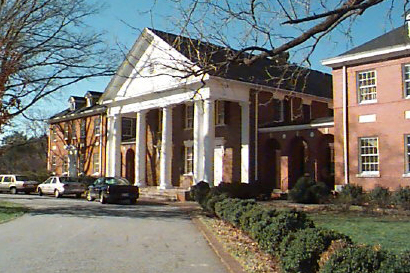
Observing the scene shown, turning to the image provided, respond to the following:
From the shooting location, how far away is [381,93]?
929 inches

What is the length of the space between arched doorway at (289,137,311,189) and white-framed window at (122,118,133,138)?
1790 centimetres

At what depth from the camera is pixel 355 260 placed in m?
5.44

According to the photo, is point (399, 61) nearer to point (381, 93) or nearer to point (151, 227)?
point (381, 93)

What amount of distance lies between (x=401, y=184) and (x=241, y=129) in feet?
34.7

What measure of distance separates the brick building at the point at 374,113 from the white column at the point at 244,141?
6305 millimetres

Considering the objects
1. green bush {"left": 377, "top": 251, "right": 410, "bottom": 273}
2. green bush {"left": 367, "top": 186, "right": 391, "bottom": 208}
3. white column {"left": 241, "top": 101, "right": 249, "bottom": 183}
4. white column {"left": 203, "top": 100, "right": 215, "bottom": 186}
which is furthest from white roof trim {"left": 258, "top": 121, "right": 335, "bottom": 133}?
green bush {"left": 377, "top": 251, "right": 410, "bottom": 273}

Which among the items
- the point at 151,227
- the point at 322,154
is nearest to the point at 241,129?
the point at 322,154

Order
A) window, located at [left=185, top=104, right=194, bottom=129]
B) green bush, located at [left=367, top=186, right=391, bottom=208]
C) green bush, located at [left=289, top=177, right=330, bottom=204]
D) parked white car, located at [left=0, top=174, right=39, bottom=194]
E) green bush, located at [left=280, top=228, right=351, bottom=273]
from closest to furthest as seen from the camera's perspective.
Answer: green bush, located at [left=280, top=228, right=351, bottom=273] < green bush, located at [left=367, top=186, right=391, bottom=208] < green bush, located at [left=289, top=177, right=330, bottom=204] < window, located at [left=185, top=104, right=194, bottom=129] < parked white car, located at [left=0, top=174, right=39, bottom=194]

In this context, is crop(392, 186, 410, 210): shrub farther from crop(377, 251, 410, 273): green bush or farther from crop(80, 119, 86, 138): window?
crop(80, 119, 86, 138): window

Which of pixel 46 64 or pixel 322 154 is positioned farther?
pixel 322 154

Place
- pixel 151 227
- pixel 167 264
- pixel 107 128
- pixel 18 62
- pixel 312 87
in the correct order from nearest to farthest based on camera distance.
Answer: pixel 167 264
pixel 151 227
pixel 18 62
pixel 312 87
pixel 107 128

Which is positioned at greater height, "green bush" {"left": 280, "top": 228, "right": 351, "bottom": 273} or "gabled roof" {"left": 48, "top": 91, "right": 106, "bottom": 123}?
"gabled roof" {"left": 48, "top": 91, "right": 106, "bottom": 123}

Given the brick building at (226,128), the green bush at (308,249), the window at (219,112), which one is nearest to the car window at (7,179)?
the brick building at (226,128)

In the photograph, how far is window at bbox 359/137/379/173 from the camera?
78.3ft
